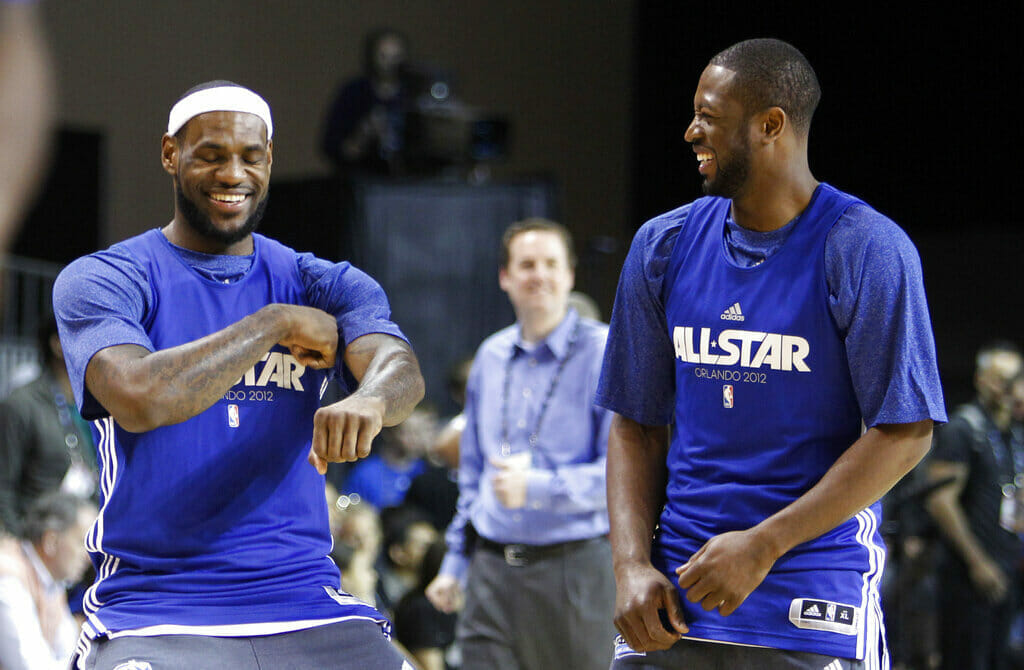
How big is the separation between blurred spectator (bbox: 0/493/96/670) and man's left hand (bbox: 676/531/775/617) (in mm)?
2652

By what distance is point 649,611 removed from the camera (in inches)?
92.0

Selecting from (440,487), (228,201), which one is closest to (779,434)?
(228,201)

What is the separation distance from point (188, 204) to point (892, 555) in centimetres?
602

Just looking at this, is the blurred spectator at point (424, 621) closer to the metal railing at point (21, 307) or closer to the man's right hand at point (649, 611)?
the metal railing at point (21, 307)

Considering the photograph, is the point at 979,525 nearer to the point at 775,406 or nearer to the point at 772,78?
the point at 775,406

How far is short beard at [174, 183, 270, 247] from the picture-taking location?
8.33 feet

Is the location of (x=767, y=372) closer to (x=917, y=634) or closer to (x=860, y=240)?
(x=860, y=240)

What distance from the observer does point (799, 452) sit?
2309mm

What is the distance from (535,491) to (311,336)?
1.53 m

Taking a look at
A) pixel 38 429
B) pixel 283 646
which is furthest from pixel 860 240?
pixel 38 429

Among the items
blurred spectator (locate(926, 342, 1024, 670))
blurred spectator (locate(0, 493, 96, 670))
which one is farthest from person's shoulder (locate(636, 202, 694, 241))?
blurred spectator (locate(926, 342, 1024, 670))

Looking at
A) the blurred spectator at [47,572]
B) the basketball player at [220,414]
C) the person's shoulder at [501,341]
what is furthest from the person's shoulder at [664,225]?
the blurred spectator at [47,572]

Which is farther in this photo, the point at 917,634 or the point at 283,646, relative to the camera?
the point at 917,634

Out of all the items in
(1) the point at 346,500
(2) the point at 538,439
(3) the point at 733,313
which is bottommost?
(1) the point at 346,500
